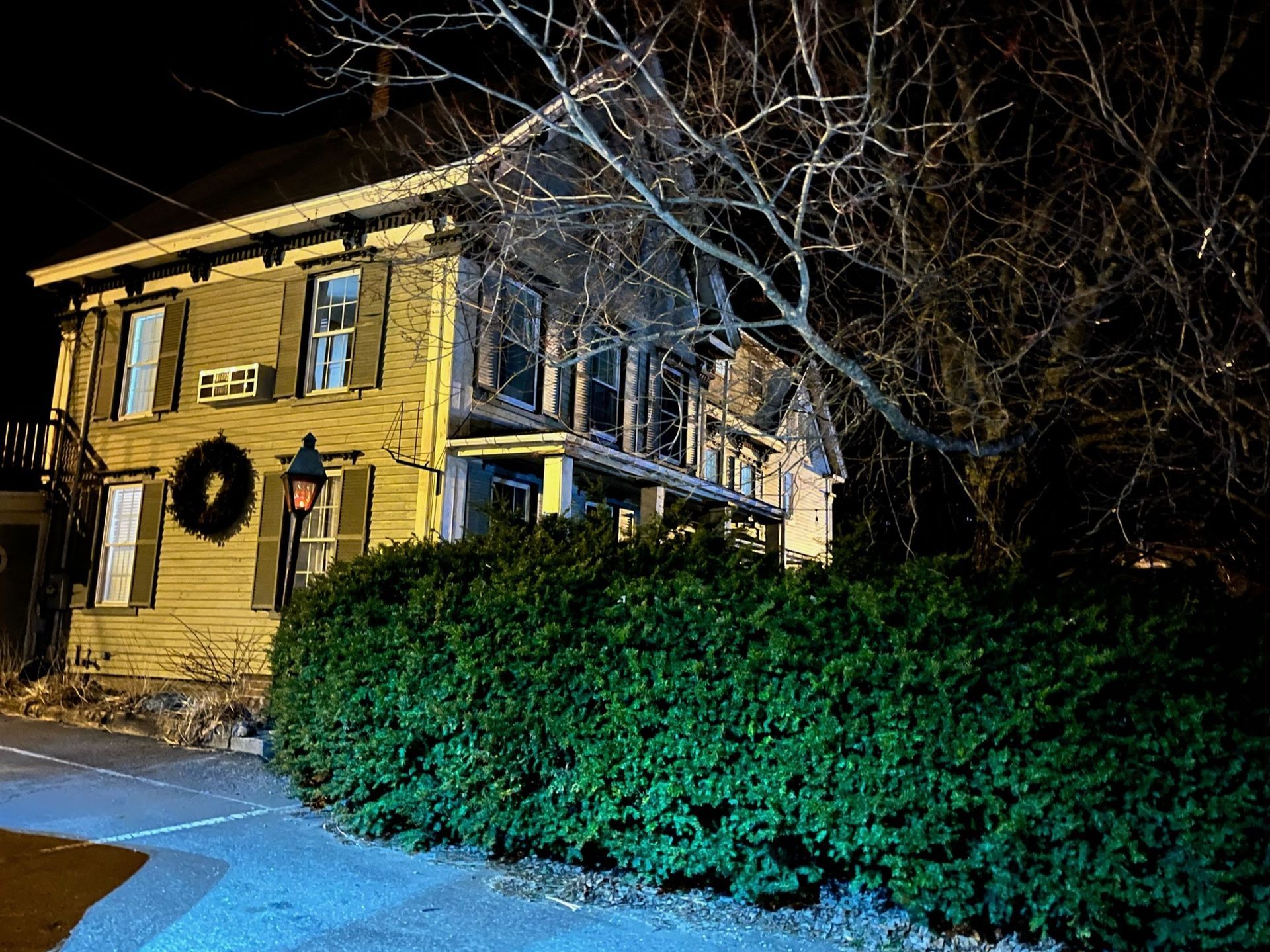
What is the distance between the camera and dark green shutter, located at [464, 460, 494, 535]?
12172 millimetres

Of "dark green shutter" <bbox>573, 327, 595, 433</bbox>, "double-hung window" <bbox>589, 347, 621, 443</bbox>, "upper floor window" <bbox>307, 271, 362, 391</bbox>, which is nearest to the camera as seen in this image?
"upper floor window" <bbox>307, 271, 362, 391</bbox>

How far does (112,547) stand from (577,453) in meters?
7.86

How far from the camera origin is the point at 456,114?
39.9 feet

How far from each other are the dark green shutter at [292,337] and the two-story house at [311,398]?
0.03m

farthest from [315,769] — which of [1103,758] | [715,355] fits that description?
[715,355]

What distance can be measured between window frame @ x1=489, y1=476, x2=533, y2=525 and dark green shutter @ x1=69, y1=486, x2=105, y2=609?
6.59m

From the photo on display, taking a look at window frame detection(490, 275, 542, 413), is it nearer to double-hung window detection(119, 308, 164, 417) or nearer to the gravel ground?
double-hung window detection(119, 308, 164, 417)

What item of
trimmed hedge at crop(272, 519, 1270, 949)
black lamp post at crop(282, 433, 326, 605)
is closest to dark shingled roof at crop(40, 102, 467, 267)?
black lamp post at crop(282, 433, 326, 605)

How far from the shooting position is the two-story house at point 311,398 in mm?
11961

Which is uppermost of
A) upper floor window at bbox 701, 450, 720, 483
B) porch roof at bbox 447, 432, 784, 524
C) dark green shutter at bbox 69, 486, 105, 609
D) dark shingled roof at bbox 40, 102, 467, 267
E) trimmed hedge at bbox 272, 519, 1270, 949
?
dark shingled roof at bbox 40, 102, 467, 267

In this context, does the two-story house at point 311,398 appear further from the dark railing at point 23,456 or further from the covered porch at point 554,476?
the dark railing at point 23,456

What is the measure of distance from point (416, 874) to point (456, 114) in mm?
9349

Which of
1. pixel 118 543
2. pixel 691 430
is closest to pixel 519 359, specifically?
pixel 691 430

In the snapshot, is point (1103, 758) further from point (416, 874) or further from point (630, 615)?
point (416, 874)
